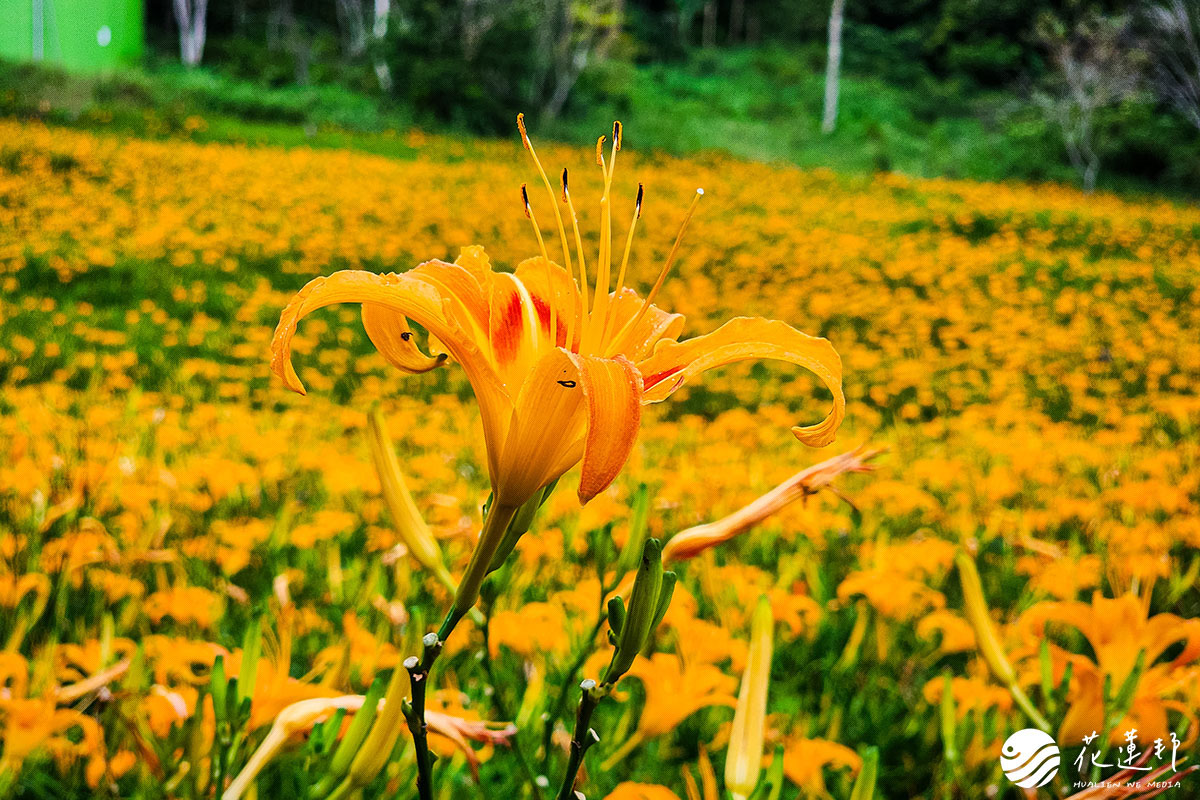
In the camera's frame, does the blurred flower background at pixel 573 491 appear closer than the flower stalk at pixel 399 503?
No

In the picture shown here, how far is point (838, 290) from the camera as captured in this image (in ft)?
20.2

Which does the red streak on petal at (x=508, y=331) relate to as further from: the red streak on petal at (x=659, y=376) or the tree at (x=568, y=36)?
the tree at (x=568, y=36)

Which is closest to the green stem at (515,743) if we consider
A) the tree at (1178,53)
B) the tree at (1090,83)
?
the tree at (1178,53)

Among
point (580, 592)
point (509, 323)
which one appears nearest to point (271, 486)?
point (580, 592)

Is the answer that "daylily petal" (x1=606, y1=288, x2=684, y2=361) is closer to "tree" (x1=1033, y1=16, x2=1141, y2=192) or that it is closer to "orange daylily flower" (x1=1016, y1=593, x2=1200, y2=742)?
"orange daylily flower" (x1=1016, y1=593, x2=1200, y2=742)

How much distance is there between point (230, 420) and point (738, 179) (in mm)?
9658

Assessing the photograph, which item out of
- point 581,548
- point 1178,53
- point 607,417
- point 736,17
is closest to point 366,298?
point 607,417

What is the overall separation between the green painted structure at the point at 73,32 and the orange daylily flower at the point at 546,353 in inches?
632

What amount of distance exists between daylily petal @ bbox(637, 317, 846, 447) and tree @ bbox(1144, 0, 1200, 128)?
17.8 meters

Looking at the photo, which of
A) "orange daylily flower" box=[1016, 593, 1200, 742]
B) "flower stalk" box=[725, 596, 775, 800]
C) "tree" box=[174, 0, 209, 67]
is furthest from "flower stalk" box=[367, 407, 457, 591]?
"tree" box=[174, 0, 209, 67]

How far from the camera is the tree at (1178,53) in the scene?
1470 centimetres

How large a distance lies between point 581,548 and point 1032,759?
0.97m

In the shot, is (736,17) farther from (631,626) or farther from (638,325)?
(631,626)

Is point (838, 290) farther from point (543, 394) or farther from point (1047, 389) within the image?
point (543, 394)
